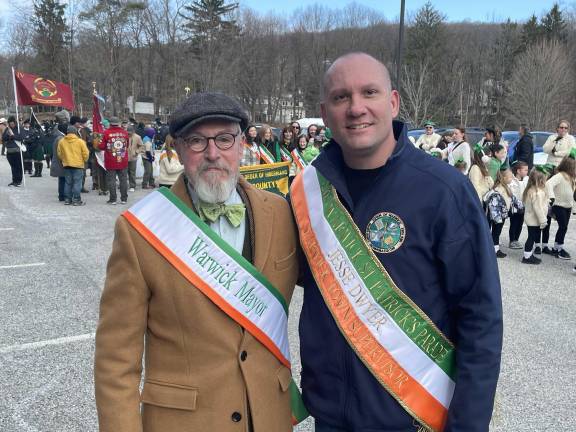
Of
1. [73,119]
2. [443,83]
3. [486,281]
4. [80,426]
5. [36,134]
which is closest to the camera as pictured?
[486,281]

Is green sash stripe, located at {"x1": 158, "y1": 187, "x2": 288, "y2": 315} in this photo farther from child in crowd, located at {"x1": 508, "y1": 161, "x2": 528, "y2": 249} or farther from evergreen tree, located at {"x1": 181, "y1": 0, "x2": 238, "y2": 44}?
evergreen tree, located at {"x1": 181, "y1": 0, "x2": 238, "y2": 44}

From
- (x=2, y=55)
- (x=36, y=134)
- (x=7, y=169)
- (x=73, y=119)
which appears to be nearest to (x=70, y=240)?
(x=73, y=119)

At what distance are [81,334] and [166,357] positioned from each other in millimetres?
3165

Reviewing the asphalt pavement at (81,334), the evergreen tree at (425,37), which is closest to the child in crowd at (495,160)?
the asphalt pavement at (81,334)

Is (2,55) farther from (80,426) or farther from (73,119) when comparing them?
(80,426)

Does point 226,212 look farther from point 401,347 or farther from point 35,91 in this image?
point 35,91

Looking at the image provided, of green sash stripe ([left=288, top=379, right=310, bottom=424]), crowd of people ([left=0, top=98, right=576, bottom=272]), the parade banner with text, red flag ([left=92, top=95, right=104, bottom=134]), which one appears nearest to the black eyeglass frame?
green sash stripe ([left=288, top=379, right=310, bottom=424])

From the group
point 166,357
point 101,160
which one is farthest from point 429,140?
point 166,357

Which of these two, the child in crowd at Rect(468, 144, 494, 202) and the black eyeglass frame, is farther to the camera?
the child in crowd at Rect(468, 144, 494, 202)

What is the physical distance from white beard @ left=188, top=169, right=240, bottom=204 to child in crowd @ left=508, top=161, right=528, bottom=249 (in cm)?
707

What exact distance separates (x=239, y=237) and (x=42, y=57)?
56158 mm

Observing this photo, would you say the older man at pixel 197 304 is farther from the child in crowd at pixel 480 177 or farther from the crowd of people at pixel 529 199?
the child in crowd at pixel 480 177

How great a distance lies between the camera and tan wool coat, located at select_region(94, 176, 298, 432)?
5.49 ft

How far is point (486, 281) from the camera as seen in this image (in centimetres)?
161
